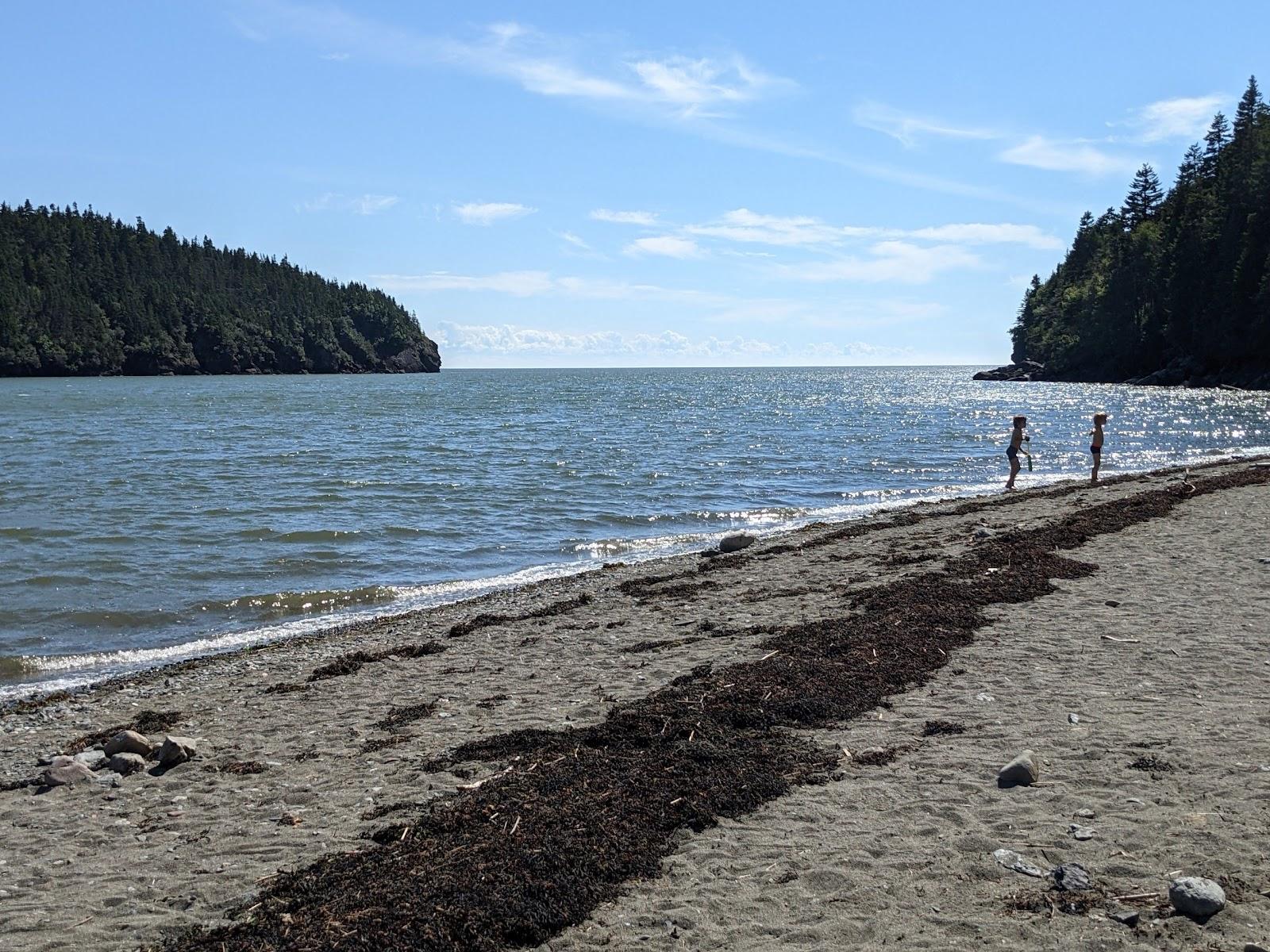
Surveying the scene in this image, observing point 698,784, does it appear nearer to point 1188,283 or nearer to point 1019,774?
point 1019,774

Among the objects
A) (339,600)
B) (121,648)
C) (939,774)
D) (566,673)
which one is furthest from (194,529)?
(939,774)

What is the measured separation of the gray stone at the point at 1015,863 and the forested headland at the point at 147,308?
157 m

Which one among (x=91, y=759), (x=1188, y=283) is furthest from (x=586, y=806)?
(x=1188, y=283)

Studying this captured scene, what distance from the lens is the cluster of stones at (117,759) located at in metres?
7.30

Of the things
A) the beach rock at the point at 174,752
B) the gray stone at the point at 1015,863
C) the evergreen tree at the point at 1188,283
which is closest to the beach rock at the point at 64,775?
the beach rock at the point at 174,752

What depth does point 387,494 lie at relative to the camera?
88.3 feet

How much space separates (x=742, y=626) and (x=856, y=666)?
2.73m

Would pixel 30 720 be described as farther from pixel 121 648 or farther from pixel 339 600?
pixel 339 600

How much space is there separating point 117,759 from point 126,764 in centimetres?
11

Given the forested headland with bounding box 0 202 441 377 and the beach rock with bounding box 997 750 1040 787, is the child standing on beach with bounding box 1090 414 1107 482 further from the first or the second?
the forested headland with bounding box 0 202 441 377

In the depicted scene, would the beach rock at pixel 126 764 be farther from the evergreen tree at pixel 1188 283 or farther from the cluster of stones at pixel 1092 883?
the evergreen tree at pixel 1188 283

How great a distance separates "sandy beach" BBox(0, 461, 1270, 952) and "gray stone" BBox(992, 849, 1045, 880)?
36 mm

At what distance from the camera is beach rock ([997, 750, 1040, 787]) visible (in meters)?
5.71

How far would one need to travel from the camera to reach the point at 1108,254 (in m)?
108
